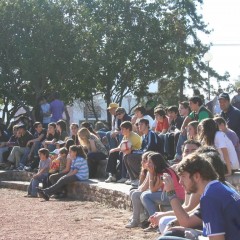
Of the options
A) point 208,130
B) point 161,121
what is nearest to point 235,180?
point 208,130

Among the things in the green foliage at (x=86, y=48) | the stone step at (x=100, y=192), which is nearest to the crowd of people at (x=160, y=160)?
the stone step at (x=100, y=192)

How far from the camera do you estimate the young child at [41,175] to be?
43.5 ft

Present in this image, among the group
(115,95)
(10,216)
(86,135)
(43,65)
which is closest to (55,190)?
(86,135)

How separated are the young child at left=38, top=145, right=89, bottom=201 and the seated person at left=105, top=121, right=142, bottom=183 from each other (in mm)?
674

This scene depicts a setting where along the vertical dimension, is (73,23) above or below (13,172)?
above

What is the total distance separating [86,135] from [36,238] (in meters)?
5.27

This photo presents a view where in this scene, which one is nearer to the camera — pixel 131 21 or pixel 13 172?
pixel 13 172

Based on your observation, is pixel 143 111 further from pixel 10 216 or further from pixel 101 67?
pixel 101 67

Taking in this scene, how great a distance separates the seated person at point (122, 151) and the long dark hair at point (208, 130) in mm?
3077

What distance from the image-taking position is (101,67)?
26.8m

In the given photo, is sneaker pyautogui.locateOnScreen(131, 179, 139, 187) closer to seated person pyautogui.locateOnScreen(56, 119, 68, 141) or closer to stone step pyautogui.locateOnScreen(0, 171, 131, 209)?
stone step pyautogui.locateOnScreen(0, 171, 131, 209)

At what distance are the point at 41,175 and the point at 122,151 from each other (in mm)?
3049

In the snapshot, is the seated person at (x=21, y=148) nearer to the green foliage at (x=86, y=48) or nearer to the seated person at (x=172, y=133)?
the seated person at (x=172, y=133)

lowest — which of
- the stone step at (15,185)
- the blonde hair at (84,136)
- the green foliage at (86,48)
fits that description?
the stone step at (15,185)
